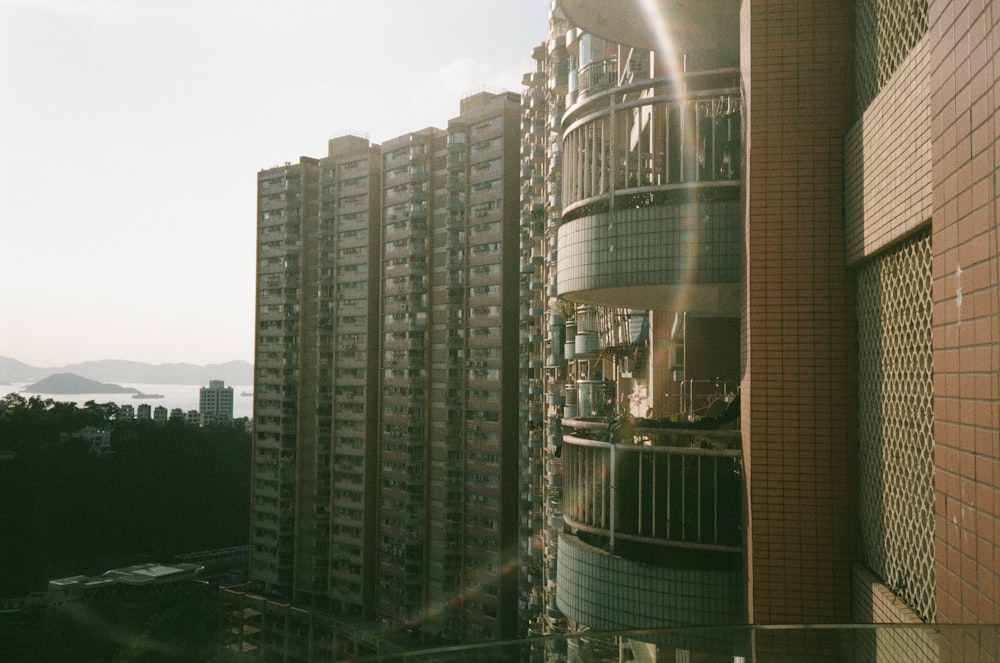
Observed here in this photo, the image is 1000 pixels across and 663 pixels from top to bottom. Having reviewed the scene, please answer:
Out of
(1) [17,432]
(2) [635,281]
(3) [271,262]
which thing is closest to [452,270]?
(3) [271,262]

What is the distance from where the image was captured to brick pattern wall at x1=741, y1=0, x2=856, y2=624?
588 cm

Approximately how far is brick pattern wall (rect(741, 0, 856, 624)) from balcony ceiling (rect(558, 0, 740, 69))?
2.11m

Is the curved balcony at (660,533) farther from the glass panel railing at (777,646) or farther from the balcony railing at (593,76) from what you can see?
the balcony railing at (593,76)

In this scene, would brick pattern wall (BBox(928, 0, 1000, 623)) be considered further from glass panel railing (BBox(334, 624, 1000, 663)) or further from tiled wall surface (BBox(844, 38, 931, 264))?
tiled wall surface (BBox(844, 38, 931, 264))

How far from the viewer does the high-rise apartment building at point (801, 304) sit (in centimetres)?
328

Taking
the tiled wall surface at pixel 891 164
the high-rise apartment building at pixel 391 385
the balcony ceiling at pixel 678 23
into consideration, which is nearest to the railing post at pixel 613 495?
the tiled wall surface at pixel 891 164

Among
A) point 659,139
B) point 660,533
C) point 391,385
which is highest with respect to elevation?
point 659,139

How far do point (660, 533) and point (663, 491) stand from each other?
0.37 metres

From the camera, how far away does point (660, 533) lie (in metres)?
7.05

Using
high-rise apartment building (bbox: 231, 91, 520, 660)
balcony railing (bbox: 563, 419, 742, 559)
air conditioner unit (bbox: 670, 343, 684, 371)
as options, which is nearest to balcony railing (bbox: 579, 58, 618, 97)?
air conditioner unit (bbox: 670, 343, 684, 371)

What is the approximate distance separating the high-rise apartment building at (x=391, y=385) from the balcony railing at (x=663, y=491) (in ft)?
106

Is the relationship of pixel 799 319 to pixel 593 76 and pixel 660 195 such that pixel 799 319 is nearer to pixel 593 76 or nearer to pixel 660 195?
pixel 660 195

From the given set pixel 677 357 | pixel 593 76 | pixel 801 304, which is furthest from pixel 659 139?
pixel 593 76

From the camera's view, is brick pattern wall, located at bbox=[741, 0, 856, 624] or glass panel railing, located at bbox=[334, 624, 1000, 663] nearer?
glass panel railing, located at bbox=[334, 624, 1000, 663]
